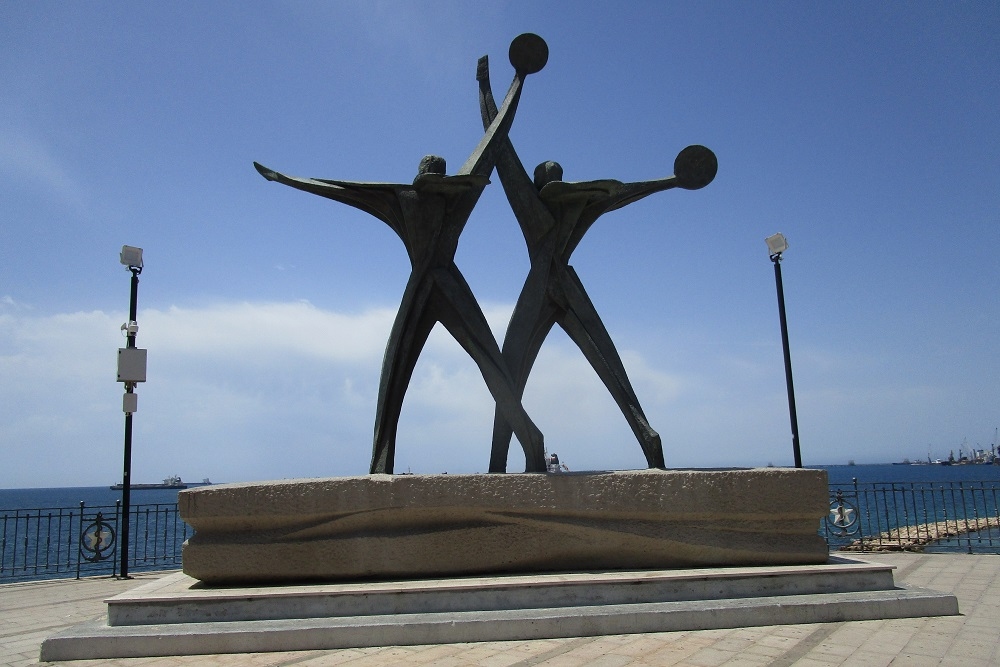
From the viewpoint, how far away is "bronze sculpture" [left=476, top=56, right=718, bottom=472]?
7234 mm

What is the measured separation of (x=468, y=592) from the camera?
544 cm

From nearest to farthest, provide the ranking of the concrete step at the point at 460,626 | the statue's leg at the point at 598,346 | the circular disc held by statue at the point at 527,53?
1. the concrete step at the point at 460,626
2. the statue's leg at the point at 598,346
3. the circular disc held by statue at the point at 527,53

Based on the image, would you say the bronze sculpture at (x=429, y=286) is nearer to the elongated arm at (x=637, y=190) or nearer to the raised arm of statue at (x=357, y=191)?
the raised arm of statue at (x=357, y=191)

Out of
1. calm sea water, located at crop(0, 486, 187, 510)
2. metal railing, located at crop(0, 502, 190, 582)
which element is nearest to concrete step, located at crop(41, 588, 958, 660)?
metal railing, located at crop(0, 502, 190, 582)

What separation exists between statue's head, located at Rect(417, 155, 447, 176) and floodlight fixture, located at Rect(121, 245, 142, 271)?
Result: 5.55 m

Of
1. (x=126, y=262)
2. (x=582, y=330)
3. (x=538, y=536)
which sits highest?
(x=126, y=262)

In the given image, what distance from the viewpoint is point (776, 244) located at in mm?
10883

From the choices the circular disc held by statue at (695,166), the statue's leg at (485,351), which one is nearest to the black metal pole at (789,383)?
the circular disc held by statue at (695,166)

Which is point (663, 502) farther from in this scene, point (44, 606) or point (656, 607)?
point (44, 606)

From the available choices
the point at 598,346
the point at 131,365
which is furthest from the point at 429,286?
the point at 131,365

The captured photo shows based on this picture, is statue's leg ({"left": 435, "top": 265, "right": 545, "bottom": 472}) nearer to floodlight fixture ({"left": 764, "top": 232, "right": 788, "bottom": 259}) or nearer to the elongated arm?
the elongated arm

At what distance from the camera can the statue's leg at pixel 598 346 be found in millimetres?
7129

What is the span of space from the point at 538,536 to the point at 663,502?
3.74 ft

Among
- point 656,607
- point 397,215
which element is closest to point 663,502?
point 656,607
